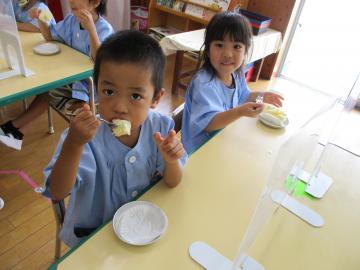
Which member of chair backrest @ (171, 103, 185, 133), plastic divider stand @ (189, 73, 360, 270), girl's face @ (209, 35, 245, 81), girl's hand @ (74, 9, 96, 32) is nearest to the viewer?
plastic divider stand @ (189, 73, 360, 270)

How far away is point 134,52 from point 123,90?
115mm

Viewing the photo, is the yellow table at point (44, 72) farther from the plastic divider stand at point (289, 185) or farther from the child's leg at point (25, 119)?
the plastic divider stand at point (289, 185)

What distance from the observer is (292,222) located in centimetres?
90

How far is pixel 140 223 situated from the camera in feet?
2.58

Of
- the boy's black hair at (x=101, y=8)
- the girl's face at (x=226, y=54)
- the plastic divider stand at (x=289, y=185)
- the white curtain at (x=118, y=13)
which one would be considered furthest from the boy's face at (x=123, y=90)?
the white curtain at (x=118, y=13)

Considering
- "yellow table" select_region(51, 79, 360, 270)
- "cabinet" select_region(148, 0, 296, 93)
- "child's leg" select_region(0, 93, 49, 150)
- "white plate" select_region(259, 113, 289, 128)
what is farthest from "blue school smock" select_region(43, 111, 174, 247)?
"cabinet" select_region(148, 0, 296, 93)

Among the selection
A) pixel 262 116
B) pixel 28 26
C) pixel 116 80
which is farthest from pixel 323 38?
pixel 116 80

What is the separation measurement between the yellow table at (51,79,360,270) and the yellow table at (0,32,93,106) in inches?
32.8

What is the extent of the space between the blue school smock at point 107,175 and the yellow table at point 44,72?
64cm

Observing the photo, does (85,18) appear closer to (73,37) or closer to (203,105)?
(73,37)

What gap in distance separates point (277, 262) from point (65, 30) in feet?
6.12

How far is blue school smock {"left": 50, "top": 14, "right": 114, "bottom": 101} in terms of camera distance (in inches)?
73.9

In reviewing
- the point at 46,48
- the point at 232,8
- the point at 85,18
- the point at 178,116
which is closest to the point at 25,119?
the point at 46,48

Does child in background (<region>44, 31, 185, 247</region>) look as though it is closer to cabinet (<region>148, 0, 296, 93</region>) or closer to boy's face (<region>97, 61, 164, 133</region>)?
boy's face (<region>97, 61, 164, 133</region>)
